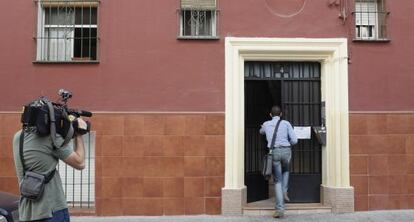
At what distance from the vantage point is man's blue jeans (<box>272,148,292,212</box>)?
27.6ft

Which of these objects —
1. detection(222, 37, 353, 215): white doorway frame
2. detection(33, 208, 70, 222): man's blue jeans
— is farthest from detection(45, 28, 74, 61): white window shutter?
detection(33, 208, 70, 222): man's blue jeans

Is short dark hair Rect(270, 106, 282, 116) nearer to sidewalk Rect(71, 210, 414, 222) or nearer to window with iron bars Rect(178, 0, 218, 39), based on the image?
window with iron bars Rect(178, 0, 218, 39)

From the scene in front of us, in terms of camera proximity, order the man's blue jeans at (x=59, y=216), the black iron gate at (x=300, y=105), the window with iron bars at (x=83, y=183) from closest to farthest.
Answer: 1. the man's blue jeans at (x=59, y=216)
2. the window with iron bars at (x=83, y=183)
3. the black iron gate at (x=300, y=105)

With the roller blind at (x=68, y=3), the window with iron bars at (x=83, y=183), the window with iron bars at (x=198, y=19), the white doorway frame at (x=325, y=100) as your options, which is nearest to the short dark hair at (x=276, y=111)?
the white doorway frame at (x=325, y=100)

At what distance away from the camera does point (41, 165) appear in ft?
14.9

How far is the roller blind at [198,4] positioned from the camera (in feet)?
28.9

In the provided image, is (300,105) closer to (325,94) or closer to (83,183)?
(325,94)

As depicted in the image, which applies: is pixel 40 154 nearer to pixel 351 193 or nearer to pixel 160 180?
pixel 160 180

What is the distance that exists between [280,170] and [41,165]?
4.82 metres

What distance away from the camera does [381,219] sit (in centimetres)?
831

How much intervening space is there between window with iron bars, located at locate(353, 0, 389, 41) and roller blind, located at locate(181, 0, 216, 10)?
2479 millimetres

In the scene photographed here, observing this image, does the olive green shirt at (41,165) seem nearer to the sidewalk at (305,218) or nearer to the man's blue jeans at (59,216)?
the man's blue jeans at (59,216)

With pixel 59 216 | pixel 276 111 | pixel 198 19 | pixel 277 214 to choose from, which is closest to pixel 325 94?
pixel 276 111

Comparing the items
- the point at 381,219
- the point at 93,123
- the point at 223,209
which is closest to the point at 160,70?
the point at 93,123
